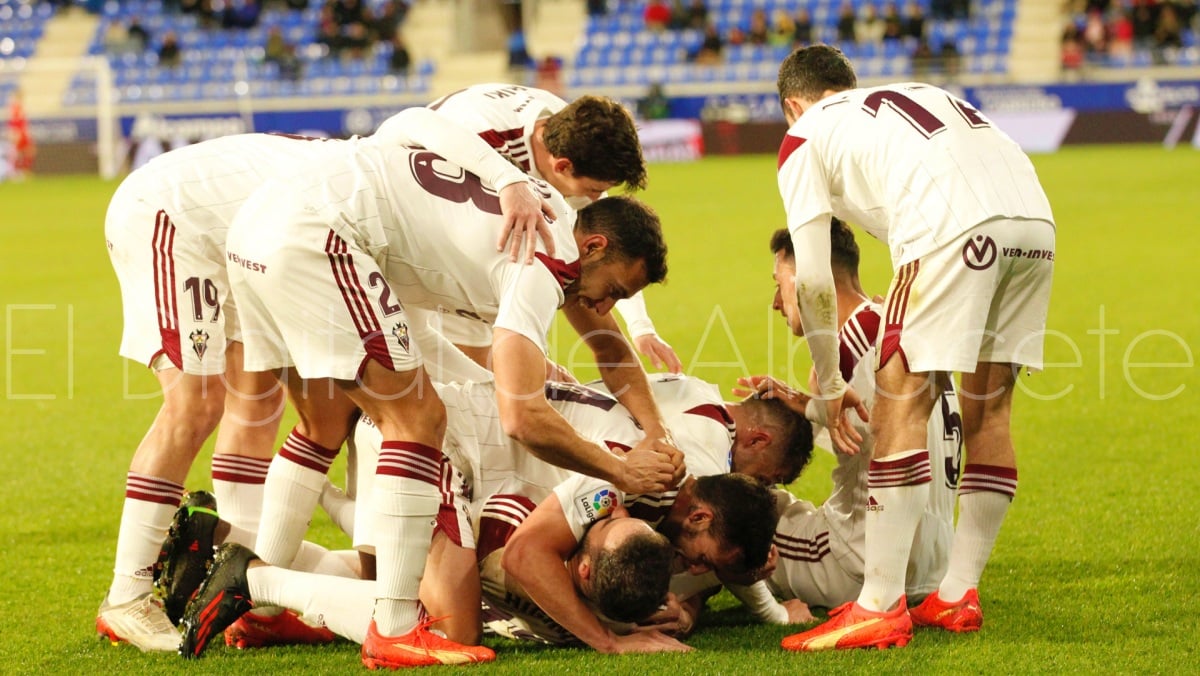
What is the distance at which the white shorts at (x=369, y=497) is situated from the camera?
14.0ft

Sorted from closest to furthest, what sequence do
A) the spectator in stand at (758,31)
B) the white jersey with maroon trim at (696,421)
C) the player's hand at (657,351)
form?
the white jersey with maroon trim at (696,421) < the player's hand at (657,351) < the spectator in stand at (758,31)

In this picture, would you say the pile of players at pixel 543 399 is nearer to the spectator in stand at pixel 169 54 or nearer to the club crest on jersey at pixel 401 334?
the club crest on jersey at pixel 401 334

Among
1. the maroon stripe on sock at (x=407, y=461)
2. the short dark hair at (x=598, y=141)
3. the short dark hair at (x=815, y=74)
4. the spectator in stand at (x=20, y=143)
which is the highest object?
the short dark hair at (x=815, y=74)

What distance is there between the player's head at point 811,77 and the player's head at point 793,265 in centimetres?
45

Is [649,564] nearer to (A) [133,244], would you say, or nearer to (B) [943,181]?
(B) [943,181]

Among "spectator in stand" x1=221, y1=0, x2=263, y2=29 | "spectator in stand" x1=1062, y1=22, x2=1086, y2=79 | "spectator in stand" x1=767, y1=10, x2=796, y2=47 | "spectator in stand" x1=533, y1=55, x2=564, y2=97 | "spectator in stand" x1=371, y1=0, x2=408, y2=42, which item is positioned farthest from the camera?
"spectator in stand" x1=221, y1=0, x2=263, y2=29

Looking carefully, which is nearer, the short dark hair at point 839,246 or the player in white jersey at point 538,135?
the player in white jersey at point 538,135

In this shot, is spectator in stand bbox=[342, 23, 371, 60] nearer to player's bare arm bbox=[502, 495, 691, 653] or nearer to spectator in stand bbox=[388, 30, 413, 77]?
spectator in stand bbox=[388, 30, 413, 77]

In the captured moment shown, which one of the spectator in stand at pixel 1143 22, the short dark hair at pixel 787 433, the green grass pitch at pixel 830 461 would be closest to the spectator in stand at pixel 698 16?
the spectator in stand at pixel 1143 22

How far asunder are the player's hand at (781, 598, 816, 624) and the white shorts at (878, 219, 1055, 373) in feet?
3.16

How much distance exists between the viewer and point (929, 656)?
3951mm

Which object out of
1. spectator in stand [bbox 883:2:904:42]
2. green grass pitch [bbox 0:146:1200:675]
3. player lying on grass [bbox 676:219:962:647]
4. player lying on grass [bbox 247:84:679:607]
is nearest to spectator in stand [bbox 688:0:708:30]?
spectator in stand [bbox 883:2:904:42]

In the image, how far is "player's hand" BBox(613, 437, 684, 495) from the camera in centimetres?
399

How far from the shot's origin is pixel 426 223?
4129 mm
